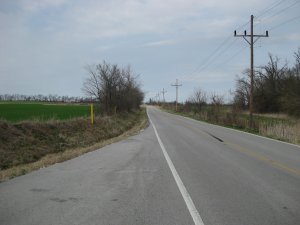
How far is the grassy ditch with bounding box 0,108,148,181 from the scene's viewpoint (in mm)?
16453

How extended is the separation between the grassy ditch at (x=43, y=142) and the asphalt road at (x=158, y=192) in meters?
2.45

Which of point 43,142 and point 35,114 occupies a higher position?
point 35,114

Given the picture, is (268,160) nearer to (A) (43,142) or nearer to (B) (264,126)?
(A) (43,142)

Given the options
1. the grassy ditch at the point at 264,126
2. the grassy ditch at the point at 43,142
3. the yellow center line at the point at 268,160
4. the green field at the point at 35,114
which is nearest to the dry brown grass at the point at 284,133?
the grassy ditch at the point at 264,126

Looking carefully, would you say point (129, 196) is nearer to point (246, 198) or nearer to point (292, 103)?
point (246, 198)

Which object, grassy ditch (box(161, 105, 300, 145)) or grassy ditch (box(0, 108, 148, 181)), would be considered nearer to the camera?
grassy ditch (box(0, 108, 148, 181))

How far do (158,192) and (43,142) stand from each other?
14.1 metres

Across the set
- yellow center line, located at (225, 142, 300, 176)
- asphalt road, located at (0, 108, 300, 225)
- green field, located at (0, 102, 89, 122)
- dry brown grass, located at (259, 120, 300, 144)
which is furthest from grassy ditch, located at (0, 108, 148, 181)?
dry brown grass, located at (259, 120, 300, 144)

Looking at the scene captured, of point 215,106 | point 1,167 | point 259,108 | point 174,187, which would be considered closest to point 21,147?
point 1,167

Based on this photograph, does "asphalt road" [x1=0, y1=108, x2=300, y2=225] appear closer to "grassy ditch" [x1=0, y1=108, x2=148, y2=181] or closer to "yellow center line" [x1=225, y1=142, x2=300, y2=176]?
"yellow center line" [x1=225, y1=142, x2=300, y2=176]

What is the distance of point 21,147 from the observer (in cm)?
1912

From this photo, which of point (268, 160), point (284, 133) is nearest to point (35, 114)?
point (284, 133)

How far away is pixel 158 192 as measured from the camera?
8602mm

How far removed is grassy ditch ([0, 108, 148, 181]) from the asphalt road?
245 cm
